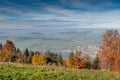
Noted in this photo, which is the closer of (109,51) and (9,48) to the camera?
(109,51)

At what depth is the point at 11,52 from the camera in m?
132

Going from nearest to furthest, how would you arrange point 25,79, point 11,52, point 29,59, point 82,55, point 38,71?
point 25,79, point 38,71, point 82,55, point 11,52, point 29,59

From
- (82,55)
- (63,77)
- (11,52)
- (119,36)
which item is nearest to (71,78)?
(63,77)

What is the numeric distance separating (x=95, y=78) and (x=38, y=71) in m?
4.85

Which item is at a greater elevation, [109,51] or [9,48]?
[9,48]

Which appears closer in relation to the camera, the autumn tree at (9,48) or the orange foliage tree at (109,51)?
the orange foliage tree at (109,51)

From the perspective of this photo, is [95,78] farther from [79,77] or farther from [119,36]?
[119,36]

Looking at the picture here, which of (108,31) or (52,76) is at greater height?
(108,31)

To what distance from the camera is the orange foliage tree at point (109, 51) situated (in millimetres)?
91000

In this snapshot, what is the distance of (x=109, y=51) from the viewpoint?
92.7 metres

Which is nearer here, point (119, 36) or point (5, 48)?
point (119, 36)

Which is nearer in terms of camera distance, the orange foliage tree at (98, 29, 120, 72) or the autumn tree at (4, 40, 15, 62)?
the orange foliage tree at (98, 29, 120, 72)

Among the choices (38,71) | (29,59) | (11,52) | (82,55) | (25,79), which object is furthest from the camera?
(29,59)

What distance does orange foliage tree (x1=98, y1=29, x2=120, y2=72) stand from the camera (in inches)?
3583
